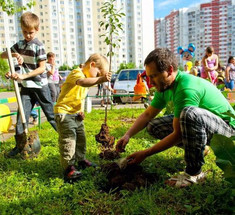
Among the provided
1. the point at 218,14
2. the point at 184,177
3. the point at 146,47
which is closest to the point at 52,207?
the point at 184,177

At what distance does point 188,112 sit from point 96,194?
108 cm

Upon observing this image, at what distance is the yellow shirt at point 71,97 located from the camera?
2610 millimetres

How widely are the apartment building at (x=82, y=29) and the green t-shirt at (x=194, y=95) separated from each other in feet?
203

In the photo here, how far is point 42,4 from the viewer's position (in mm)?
64125

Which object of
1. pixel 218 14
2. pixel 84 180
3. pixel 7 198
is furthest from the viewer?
pixel 218 14

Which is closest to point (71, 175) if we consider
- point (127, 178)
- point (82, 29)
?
point (127, 178)

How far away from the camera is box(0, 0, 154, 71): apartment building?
2539 inches

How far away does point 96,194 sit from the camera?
2.23 m

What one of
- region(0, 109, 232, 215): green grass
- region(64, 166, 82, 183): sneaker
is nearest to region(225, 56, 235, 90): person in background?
region(0, 109, 232, 215): green grass

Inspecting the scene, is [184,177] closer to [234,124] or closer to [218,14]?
[234,124]

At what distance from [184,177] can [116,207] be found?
0.71 metres

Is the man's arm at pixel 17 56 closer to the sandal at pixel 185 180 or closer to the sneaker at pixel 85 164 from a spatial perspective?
the sneaker at pixel 85 164

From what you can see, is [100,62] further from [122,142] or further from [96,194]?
[96,194]

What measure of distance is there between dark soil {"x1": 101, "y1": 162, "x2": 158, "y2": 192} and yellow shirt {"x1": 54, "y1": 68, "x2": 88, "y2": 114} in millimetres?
735
